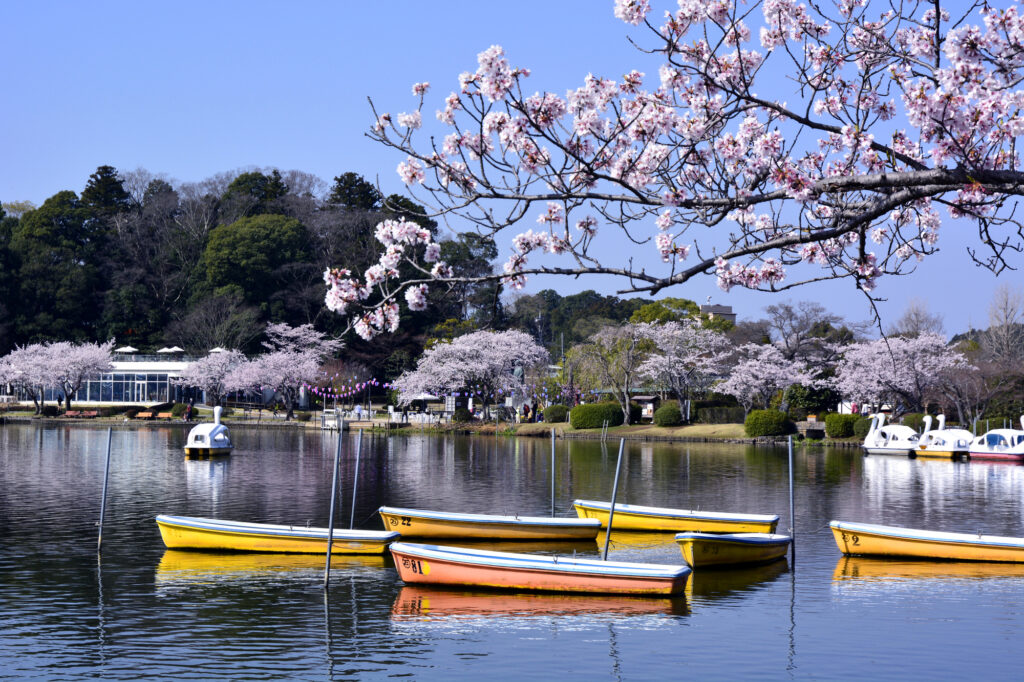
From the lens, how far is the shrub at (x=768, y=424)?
6631 centimetres

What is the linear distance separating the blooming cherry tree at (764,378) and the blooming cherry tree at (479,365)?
16.3m

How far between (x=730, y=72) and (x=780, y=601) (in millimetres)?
13902

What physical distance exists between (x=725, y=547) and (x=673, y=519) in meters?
4.73

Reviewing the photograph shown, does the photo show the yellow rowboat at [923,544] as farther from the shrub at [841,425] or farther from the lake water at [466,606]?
the shrub at [841,425]

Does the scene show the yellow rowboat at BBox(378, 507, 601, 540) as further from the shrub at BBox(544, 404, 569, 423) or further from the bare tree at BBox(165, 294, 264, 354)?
the bare tree at BBox(165, 294, 264, 354)

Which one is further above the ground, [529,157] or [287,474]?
[529,157]

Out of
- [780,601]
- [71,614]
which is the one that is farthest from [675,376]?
[71,614]

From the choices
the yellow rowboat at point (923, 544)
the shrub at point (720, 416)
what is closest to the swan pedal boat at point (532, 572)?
the yellow rowboat at point (923, 544)

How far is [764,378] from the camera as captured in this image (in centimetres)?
7281

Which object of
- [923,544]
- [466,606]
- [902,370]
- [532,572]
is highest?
[902,370]

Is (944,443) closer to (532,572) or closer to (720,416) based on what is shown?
(720,416)

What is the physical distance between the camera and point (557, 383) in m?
84.2

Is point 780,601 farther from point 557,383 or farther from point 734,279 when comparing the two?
point 557,383

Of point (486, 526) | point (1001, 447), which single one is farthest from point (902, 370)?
point (486, 526)
